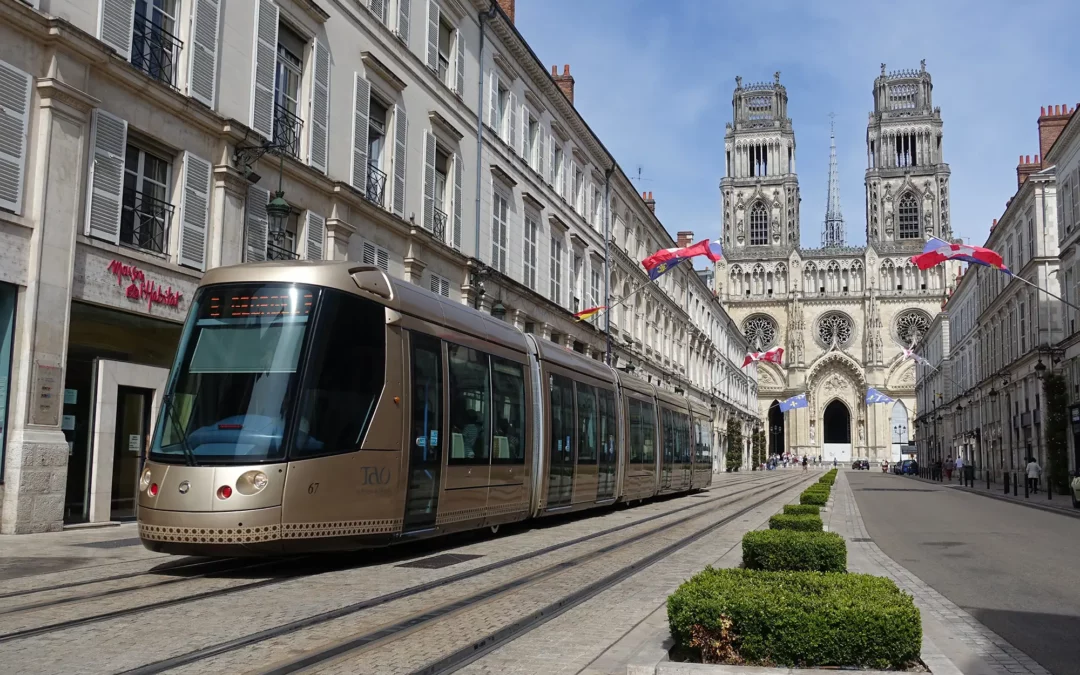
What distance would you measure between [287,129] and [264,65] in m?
1.34

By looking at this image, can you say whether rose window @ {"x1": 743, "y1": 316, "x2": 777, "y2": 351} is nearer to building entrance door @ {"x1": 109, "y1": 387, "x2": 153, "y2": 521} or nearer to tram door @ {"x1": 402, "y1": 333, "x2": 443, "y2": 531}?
building entrance door @ {"x1": 109, "y1": 387, "x2": 153, "y2": 521}

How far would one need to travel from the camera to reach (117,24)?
48.0 feet

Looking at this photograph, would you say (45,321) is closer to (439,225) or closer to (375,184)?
(375,184)

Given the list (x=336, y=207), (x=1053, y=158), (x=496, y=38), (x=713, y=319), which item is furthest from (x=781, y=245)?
(x=336, y=207)

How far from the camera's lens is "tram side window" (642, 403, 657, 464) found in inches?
894

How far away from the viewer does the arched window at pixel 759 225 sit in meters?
110

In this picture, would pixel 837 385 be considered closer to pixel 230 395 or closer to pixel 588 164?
pixel 588 164

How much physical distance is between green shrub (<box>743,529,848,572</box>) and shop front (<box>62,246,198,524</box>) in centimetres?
1004

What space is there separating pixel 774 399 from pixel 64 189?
9784 cm

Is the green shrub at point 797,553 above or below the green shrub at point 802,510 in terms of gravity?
below

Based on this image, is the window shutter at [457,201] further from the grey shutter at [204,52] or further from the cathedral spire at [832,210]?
the cathedral spire at [832,210]

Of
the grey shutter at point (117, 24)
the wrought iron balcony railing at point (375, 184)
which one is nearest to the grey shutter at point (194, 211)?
the grey shutter at point (117, 24)

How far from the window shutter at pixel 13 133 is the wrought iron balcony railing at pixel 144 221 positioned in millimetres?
1984

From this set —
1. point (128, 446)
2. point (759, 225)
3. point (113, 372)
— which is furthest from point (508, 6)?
point (759, 225)
